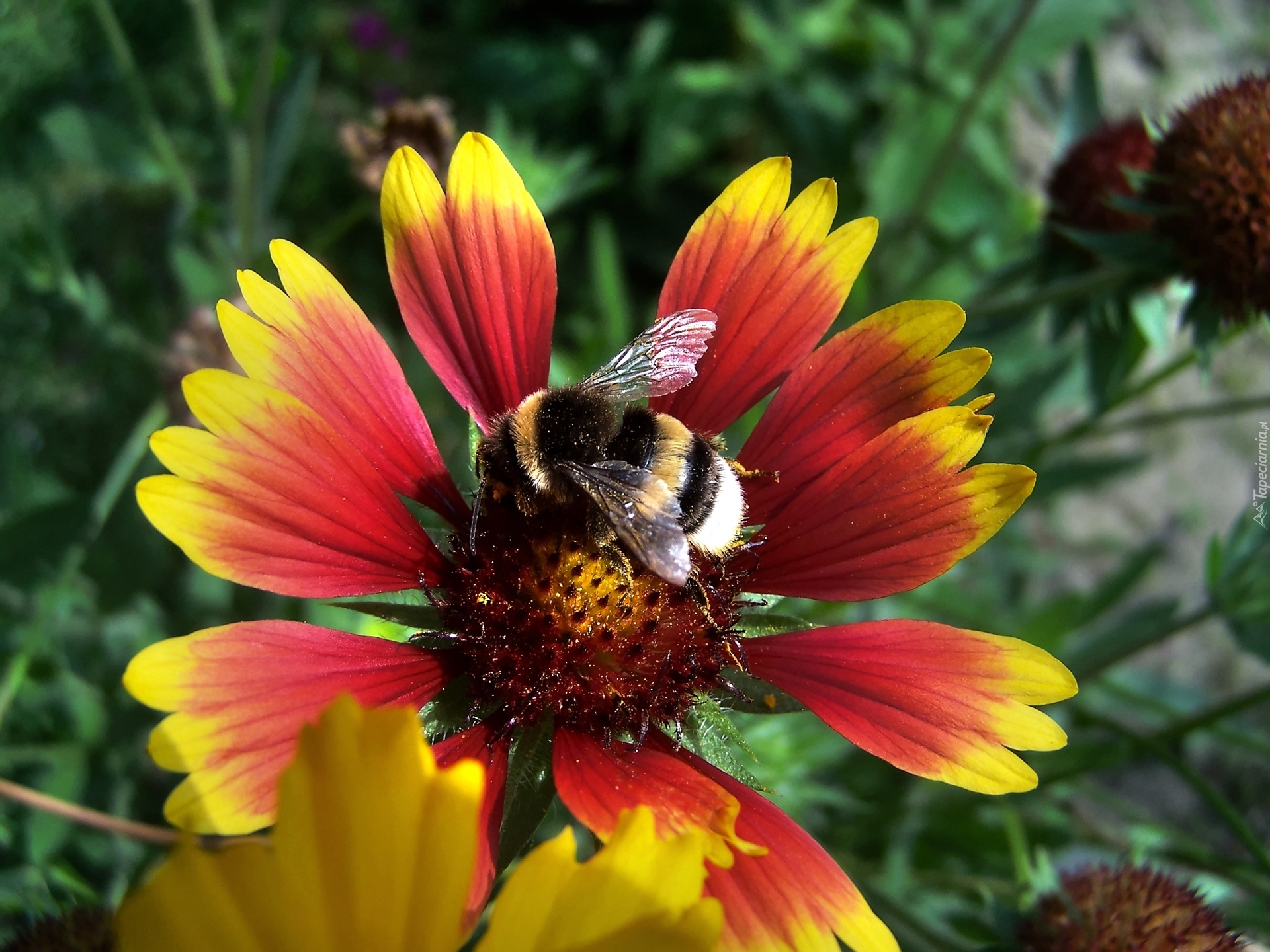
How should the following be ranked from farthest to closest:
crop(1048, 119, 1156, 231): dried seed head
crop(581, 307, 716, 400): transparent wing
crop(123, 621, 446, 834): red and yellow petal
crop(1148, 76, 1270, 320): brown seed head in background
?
crop(1048, 119, 1156, 231): dried seed head → crop(1148, 76, 1270, 320): brown seed head in background → crop(581, 307, 716, 400): transparent wing → crop(123, 621, 446, 834): red and yellow petal

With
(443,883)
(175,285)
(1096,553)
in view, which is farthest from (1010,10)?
(443,883)

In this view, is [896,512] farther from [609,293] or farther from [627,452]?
[609,293]

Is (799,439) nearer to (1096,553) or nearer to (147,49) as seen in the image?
Answer: (1096,553)

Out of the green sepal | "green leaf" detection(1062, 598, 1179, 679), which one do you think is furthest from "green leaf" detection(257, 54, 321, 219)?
"green leaf" detection(1062, 598, 1179, 679)

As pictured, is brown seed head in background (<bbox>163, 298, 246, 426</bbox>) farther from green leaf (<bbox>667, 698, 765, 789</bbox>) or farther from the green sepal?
green leaf (<bbox>667, 698, 765, 789</bbox>)

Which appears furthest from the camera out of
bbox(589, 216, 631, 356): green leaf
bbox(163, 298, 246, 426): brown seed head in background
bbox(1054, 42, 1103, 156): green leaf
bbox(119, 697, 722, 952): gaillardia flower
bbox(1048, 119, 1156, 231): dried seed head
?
bbox(589, 216, 631, 356): green leaf

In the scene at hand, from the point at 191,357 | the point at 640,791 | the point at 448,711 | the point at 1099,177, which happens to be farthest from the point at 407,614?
the point at 1099,177

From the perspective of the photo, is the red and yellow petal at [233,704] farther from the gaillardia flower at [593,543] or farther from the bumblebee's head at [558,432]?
the bumblebee's head at [558,432]
